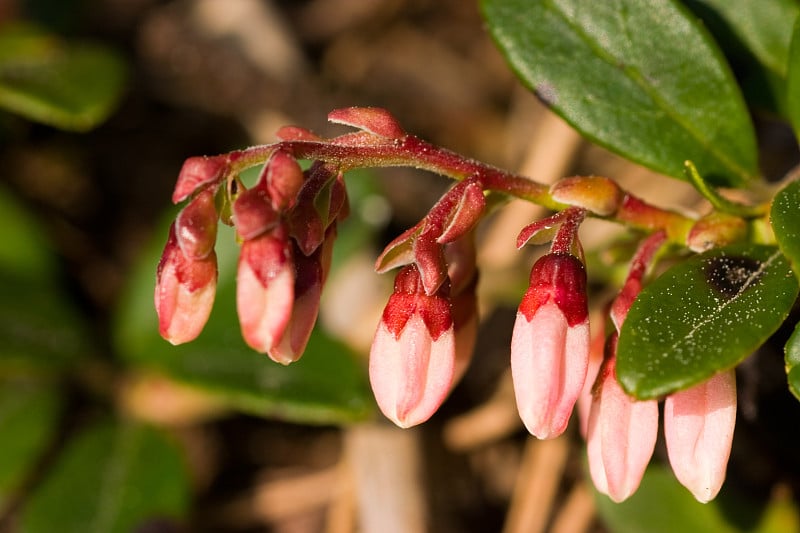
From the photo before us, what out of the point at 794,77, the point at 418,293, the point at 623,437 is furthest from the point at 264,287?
the point at 794,77

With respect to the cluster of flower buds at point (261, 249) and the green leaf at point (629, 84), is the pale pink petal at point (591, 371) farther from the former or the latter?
the cluster of flower buds at point (261, 249)

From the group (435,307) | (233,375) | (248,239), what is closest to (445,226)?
(435,307)

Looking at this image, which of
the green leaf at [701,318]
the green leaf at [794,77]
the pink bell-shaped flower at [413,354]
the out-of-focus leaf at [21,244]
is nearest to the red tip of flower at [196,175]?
the pink bell-shaped flower at [413,354]

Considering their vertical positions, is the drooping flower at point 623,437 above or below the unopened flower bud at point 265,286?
below

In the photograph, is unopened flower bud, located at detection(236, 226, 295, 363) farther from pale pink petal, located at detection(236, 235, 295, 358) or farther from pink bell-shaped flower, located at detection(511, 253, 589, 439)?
pink bell-shaped flower, located at detection(511, 253, 589, 439)

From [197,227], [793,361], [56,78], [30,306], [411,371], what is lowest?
[30,306]

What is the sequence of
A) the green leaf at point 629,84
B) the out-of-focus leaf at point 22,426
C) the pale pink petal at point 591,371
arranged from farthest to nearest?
the out-of-focus leaf at point 22,426 < the green leaf at point 629,84 < the pale pink petal at point 591,371

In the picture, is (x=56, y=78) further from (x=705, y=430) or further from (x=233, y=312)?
(x=705, y=430)
